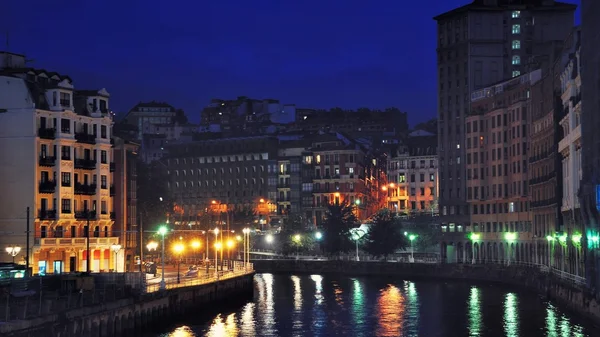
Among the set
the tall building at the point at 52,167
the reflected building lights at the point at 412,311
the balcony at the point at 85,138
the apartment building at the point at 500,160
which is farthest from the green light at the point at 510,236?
the balcony at the point at 85,138

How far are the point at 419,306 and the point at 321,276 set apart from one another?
63681mm

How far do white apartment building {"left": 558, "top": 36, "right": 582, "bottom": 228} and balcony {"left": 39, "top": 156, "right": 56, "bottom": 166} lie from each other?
48591 millimetres

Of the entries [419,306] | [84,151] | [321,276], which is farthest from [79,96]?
[321,276]

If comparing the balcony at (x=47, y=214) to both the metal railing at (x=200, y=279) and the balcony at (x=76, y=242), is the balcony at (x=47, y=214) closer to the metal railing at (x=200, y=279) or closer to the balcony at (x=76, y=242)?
the balcony at (x=76, y=242)

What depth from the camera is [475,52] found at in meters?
186

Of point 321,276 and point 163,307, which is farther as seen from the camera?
point 321,276

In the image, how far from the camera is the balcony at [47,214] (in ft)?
344

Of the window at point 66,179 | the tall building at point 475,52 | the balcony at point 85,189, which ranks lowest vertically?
the balcony at point 85,189

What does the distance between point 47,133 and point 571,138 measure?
50162 millimetres

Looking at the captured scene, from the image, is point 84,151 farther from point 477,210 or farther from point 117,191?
point 477,210

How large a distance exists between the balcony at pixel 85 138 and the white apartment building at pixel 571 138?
154 feet

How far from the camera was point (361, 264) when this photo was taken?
177000mm

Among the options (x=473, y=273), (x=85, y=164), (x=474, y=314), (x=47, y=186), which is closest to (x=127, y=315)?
(x=47, y=186)

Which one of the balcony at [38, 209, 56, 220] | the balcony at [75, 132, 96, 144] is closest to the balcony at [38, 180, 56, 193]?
the balcony at [38, 209, 56, 220]
